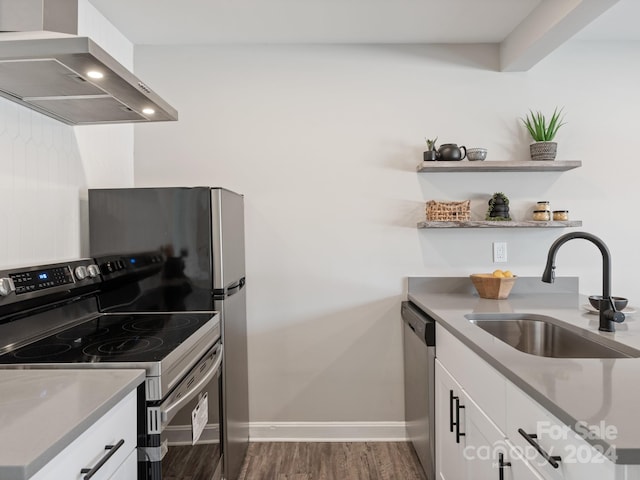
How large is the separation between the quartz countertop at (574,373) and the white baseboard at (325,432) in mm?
959

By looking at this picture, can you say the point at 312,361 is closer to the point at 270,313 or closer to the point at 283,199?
the point at 270,313

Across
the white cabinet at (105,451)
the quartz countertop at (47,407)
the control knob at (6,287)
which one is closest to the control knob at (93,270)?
the control knob at (6,287)

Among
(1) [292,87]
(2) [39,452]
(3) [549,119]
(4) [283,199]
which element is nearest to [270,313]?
(4) [283,199]

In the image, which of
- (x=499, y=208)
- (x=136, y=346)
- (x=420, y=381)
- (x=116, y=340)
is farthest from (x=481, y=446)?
(x=499, y=208)

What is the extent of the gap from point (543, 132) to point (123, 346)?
247 centimetres

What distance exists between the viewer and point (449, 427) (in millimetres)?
1834

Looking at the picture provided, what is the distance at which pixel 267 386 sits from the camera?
→ 2.70 meters

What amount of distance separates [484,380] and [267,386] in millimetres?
1603

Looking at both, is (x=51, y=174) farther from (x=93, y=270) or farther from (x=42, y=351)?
(x=42, y=351)

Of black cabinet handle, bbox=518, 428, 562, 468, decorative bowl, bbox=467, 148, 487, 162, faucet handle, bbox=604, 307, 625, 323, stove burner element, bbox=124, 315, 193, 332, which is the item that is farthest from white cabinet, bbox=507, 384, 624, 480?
decorative bowl, bbox=467, 148, 487, 162

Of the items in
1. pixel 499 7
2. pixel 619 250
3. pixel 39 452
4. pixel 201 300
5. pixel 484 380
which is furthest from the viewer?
pixel 619 250

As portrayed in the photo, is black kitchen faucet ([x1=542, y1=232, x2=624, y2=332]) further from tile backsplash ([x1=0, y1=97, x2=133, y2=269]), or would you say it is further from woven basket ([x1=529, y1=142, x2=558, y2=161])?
tile backsplash ([x1=0, y1=97, x2=133, y2=269])

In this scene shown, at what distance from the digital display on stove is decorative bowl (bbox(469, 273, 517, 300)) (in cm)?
206

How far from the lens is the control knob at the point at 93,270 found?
1.96m
